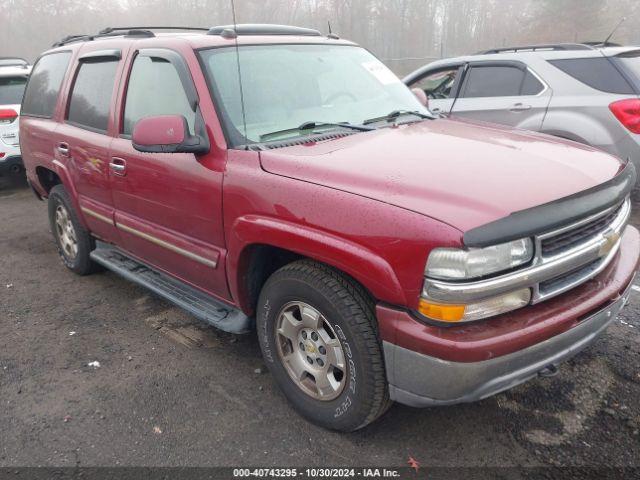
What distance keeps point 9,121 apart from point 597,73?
25.7 ft

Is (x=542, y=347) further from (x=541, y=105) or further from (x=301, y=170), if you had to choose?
(x=541, y=105)

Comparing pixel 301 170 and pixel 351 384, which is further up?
pixel 301 170

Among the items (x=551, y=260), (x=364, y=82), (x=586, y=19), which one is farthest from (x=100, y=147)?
(x=586, y=19)

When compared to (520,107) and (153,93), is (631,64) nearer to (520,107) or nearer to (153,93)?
(520,107)

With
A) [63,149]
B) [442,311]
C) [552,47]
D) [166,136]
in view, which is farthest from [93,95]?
[552,47]

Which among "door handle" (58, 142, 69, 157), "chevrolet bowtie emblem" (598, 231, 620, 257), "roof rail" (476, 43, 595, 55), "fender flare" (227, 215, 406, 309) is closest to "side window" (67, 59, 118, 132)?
"door handle" (58, 142, 69, 157)

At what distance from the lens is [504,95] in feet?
20.1

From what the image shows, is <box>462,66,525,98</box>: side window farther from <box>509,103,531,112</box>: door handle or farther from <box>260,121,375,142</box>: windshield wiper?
<box>260,121,375,142</box>: windshield wiper

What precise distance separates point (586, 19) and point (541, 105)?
33104 mm

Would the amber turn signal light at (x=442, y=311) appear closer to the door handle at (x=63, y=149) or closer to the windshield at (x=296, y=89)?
the windshield at (x=296, y=89)

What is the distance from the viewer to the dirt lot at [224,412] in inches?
96.3

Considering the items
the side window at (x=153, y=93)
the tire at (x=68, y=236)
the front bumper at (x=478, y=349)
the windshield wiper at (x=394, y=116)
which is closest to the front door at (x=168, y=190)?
the side window at (x=153, y=93)

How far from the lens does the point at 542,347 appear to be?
2.06 metres

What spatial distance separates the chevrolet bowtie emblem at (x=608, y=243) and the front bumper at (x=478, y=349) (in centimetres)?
24
